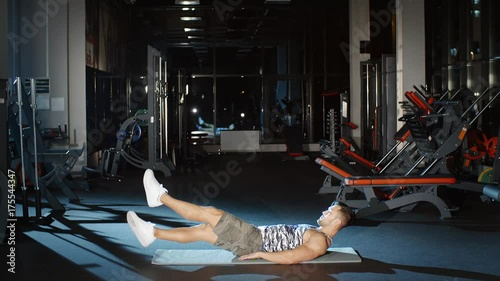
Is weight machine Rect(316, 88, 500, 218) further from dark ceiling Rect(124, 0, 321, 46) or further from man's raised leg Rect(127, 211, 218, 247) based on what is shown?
dark ceiling Rect(124, 0, 321, 46)

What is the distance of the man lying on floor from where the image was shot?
4.12 m

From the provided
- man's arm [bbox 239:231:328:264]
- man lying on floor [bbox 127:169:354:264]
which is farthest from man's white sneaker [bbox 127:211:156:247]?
man's arm [bbox 239:231:328:264]

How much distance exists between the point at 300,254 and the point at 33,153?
14.4 ft

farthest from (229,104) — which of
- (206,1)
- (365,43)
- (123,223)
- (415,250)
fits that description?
(415,250)

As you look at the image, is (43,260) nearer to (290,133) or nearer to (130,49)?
(290,133)

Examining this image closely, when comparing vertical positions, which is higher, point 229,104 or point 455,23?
point 455,23

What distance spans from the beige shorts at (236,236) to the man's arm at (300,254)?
7 centimetres

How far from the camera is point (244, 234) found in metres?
4.14

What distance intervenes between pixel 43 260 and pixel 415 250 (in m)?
2.91

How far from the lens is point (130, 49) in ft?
50.1

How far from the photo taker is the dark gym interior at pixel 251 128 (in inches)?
196

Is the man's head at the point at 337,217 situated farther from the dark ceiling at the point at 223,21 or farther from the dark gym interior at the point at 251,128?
the dark ceiling at the point at 223,21

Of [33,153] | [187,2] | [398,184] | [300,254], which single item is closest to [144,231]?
[300,254]

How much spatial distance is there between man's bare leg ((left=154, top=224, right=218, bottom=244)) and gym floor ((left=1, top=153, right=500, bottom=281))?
0.72 ft
